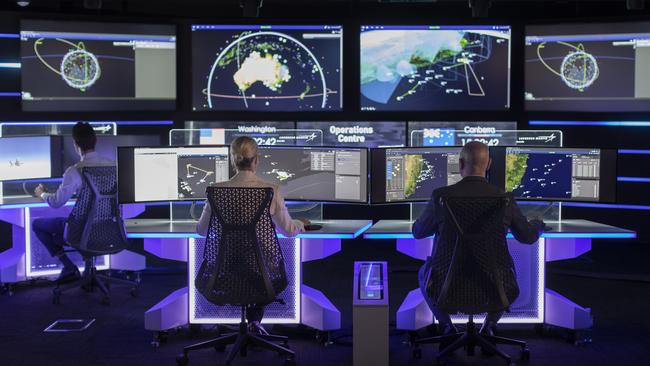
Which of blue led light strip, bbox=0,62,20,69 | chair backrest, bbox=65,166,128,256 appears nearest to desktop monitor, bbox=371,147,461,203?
chair backrest, bbox=65,166,128,256

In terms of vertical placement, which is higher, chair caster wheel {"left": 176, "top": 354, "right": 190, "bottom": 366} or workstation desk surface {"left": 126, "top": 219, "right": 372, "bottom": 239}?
workstation desk surface {"left": 126, "top": 219, "right": 372, "bottom": 239}

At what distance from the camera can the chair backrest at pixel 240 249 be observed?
4520 mm

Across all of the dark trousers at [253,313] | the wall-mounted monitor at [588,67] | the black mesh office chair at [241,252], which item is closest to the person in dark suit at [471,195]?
the black mesh office chair at [241,252]

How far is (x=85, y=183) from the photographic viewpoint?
6211 millimetres

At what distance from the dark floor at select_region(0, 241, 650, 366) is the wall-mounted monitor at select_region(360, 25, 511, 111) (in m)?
1.80

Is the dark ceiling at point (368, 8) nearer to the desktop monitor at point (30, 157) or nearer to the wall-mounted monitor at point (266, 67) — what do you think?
the wall-mounted monitor at point (266, 67)

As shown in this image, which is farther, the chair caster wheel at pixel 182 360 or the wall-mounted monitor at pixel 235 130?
the wall-mounted monitor at pixel 235 130

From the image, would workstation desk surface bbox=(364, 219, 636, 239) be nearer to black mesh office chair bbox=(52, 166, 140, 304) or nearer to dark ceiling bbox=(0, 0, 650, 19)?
black mesh office chair bbox=(52, 166, 140, 304)

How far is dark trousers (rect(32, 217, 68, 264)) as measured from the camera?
6.81 meters

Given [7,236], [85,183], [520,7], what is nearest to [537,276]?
[85,183]

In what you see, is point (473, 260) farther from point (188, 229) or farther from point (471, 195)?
point (188, 229)

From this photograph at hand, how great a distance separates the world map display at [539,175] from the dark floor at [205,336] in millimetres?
826

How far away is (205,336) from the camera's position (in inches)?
218

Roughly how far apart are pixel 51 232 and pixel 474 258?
3.55 meters
